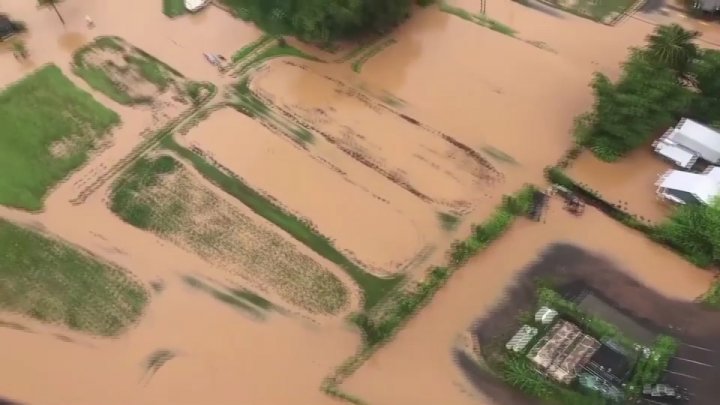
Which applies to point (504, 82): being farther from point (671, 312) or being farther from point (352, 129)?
point (671, 312)

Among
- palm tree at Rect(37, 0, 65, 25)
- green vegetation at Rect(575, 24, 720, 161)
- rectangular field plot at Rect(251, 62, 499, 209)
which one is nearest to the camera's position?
green vegetation at Rect(575, 24, 720, 161)

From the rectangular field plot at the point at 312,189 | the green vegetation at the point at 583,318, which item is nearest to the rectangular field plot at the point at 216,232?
the rectangular field plot at the point at 312,189

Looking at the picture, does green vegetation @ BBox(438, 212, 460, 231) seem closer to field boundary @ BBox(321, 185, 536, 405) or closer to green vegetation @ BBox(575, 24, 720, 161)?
field boundary @ BBox(321, 185, 536, 405)

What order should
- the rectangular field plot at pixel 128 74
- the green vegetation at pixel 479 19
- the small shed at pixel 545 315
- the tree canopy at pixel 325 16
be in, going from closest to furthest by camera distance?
the small shed at pixel 545 315
the tree canopy at pixel 325 16
the rectangular field plot at pixel 128 74
the green vegetation at pixel 479 19

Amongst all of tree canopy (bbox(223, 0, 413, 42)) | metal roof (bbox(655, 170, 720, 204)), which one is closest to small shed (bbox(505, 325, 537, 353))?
metal roof (bbox(655, 170, 720, 204))

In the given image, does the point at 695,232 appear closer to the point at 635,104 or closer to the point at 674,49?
the point at 635,104

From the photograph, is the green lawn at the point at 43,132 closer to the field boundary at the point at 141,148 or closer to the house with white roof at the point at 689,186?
the field boundary at the point at 141,148

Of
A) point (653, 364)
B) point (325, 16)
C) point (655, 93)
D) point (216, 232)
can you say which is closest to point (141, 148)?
point (216, 232)
